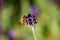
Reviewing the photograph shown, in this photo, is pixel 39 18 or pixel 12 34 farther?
pixel 39 18

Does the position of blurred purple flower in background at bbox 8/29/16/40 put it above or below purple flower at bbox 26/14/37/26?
above

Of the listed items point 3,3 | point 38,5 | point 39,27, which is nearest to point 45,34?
point 39,27

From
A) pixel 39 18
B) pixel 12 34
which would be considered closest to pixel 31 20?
pixel 12 34

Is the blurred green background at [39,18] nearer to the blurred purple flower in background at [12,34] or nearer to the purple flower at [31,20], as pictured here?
the blurred purple flower in background at [12,34]

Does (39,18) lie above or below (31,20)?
above

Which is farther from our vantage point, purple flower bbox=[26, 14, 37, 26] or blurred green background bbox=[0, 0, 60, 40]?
blurred green background bbox=[0, 0, 60, 40]

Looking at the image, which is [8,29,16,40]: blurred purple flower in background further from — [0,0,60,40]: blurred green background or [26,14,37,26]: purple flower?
[26,14,37,26]: purple flower

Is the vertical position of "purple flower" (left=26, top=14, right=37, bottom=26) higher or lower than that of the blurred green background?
lower

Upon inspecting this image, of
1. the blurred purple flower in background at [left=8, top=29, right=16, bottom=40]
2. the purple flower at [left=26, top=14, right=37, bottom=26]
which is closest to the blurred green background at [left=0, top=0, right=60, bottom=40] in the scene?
the blurred purple flower in background at [left=8, top=29, right=16, bottom=40]

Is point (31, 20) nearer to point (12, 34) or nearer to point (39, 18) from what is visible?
point (12, 34)
